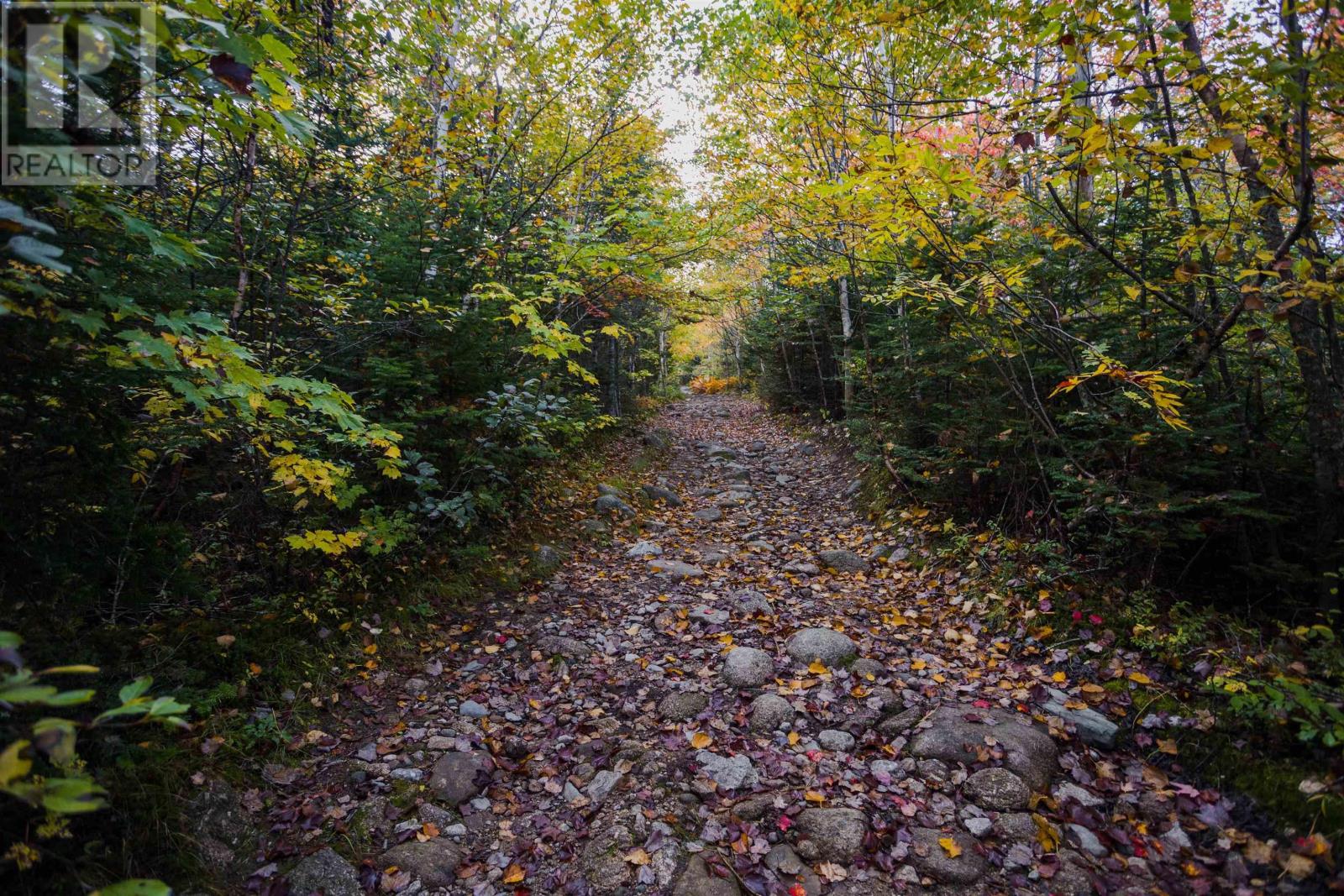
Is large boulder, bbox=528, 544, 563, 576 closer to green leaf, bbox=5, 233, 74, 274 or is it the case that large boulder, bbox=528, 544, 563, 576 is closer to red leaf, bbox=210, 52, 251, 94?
red leaf, bbox=210, 52, 251, 94

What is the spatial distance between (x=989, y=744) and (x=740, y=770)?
1.62 m

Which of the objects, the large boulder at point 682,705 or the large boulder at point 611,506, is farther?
the large boulder at point 611,506

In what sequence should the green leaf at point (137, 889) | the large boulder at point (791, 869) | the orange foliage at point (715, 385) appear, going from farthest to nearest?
the orange foliage at point (715, 385) < the large boulder at point (791, 869) < the green leaf at point (137, 889)

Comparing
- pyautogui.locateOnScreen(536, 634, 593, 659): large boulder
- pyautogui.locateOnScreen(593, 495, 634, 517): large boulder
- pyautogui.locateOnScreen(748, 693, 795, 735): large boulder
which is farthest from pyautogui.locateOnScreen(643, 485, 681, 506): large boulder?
pyautogui.locateOnScreen(748, 693, 795, 735): large boulder

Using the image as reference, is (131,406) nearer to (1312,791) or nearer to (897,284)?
(897,284)

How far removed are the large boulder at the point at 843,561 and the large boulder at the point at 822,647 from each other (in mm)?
1799

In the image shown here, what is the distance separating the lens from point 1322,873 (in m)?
2.53

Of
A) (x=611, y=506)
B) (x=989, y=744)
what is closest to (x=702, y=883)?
(x=989, y=744)

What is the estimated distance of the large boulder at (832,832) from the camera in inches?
120

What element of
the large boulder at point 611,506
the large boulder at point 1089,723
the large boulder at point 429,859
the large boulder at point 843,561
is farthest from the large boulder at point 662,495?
the large boulder at point 429,859

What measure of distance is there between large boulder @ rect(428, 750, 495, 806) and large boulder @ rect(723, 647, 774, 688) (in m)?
1.94

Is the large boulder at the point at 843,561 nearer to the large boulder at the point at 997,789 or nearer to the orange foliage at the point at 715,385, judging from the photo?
the large boulder at the point at 997,789

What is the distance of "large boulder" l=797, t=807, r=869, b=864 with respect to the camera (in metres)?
3.05

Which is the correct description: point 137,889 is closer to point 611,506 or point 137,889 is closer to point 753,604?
point 753,604
